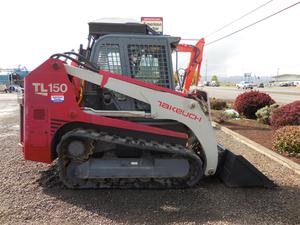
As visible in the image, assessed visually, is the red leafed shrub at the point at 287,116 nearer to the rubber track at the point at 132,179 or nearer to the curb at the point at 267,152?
the curb at the point at 267,152

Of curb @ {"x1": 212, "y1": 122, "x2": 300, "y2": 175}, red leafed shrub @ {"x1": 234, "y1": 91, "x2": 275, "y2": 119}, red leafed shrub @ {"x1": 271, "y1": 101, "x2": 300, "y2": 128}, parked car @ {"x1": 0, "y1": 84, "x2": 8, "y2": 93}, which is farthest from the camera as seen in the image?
parked car @ {"x1": 0, "y1": 84, "x2": 8, "y2": 93}

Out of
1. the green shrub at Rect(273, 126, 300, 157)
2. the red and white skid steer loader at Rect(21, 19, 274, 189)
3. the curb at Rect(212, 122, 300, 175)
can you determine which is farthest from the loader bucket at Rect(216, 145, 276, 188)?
the green shrub at Rect(273, 126, 300, 157)

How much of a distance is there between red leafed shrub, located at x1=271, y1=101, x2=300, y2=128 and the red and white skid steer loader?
4935 millimetres

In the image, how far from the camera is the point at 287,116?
35.1 feet

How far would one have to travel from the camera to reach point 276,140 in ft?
29.6

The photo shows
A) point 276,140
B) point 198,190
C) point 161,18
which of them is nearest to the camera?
point 198,190

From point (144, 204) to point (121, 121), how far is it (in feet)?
4.30

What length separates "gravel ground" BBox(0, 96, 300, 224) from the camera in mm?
4832

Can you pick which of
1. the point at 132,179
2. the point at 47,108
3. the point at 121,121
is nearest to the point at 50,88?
the point at 47,108

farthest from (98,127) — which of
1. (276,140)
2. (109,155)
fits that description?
(276,140)

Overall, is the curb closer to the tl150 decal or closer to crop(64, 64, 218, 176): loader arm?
crop(64, 64, 218, 176): loader arm

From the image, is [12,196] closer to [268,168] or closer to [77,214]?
[77,214]

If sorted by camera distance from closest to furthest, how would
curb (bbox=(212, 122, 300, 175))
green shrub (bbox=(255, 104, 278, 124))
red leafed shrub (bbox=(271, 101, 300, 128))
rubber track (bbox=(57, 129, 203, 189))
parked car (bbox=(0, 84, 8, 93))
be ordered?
rubber track (bbox=(57, 129, 203, 189)) → curb (bbox=(212, 122, 300, 175)) → red leafed shrub (bbox=(271, 101, 300, 128)) → green shrub (bbox=(255, 104, 278, 124)) → parked car (bbox=(0, 84, 8, 93))

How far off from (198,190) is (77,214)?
2040mm
